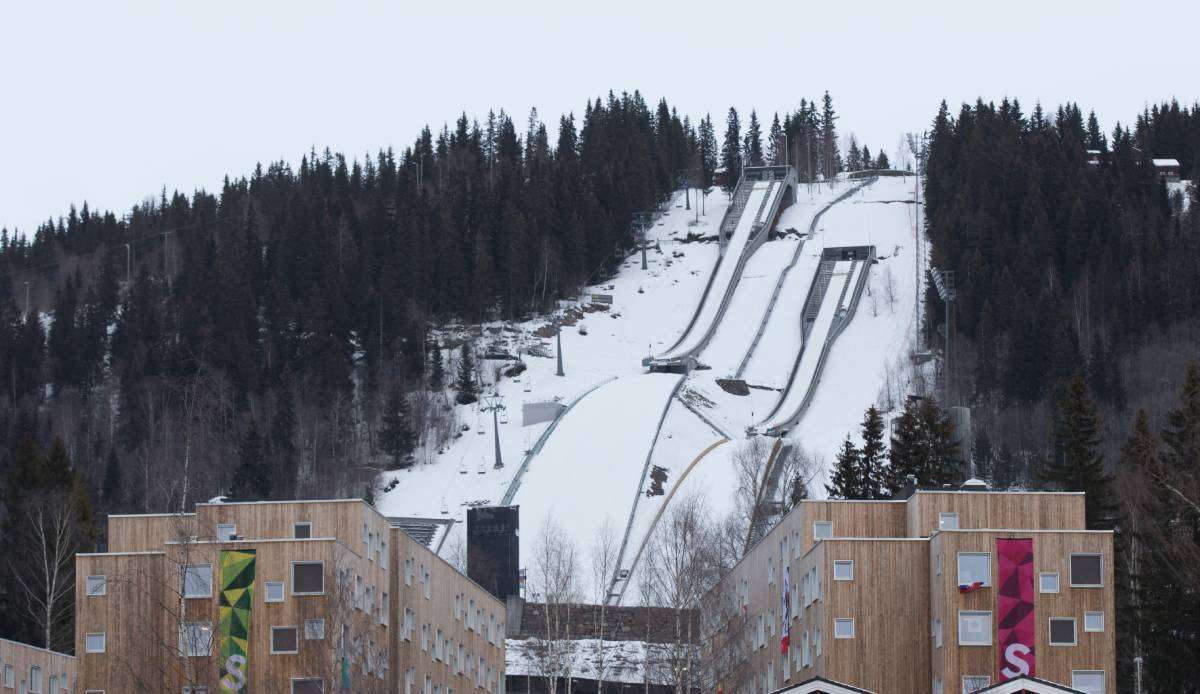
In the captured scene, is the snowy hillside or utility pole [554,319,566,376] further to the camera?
utility pole [554,319,566,376]

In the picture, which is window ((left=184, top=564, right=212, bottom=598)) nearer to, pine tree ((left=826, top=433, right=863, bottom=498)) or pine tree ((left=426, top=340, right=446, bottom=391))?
pine tree ((left=826, top=433, right=863, bottom=498))

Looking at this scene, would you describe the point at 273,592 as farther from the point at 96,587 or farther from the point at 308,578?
the point at 96,587

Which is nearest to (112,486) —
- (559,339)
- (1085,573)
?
(559,339)

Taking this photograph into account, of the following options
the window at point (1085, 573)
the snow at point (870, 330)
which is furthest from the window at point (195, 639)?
the snow at point (870, 330)

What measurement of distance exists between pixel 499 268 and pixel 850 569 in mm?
74317

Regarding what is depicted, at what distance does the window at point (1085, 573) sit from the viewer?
37812mm

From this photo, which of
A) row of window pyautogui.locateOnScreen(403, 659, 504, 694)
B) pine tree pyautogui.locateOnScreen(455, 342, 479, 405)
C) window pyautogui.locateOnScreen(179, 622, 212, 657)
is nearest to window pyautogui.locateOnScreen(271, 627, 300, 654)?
window pyautogui.locateOnScreen(179, 622, 212, 657)

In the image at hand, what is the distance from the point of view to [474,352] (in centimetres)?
10250

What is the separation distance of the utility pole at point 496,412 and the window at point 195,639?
46.9m

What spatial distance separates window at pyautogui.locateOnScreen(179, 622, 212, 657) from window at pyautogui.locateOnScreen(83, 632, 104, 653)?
235cm

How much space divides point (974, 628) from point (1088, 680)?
2295 mm

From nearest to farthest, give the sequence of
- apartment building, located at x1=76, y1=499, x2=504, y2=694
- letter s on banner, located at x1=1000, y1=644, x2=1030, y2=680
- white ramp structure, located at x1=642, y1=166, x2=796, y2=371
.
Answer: apartment building, located at x1=76, y1=499, x2=504, y2=694 < letter s on banner, located at x1=1000, y1=644, x2=1030, y2=680 < white ramp structure, located at x1=642, y1=166, x2=796, y2=371

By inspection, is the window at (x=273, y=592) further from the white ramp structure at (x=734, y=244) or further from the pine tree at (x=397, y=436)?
the white ramp structure at (x=734, y=244)

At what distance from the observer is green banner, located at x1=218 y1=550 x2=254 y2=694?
36.3 m
